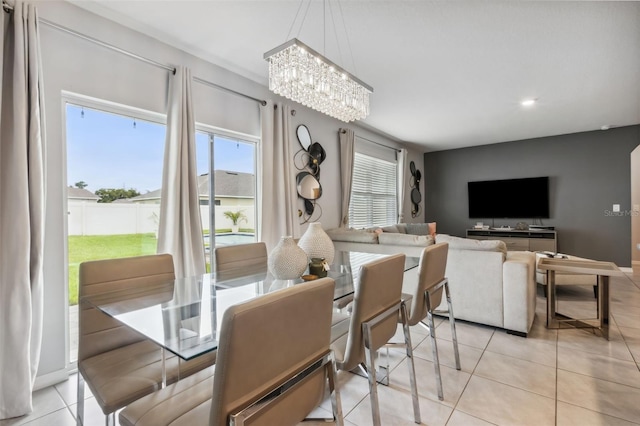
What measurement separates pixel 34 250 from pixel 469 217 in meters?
6.89

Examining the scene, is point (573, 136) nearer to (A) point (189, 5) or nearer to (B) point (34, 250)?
(A) point (189, 5)

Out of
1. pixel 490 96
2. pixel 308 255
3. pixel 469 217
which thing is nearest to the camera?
pixel 308 255

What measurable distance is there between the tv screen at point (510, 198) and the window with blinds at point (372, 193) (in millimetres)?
1882

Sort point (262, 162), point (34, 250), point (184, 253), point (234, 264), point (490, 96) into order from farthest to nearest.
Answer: point (490, 96)
point (262, 162)
point (184, 253)
point (234, 264)
point (34, 250)

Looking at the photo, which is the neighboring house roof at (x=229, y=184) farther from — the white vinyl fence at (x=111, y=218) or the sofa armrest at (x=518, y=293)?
the sofa armrest at (x=518, y=293)

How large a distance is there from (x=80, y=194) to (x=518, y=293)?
3.55 m

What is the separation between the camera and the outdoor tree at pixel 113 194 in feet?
7.53

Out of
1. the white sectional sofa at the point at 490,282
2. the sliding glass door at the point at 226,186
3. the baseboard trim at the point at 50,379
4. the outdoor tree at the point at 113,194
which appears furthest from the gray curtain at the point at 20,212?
the white sectional sofa at the point at 490,282

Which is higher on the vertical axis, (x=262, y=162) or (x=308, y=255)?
(x=262, y=162)

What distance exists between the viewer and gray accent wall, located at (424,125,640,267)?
5.12 m

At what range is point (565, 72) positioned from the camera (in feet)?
9.87

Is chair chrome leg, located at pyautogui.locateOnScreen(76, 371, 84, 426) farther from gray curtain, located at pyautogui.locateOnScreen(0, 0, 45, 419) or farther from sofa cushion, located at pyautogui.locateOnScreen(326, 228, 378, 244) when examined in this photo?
sofa cushion, located at pyautogui.locateOnScreen(326, 228, 378, 244)

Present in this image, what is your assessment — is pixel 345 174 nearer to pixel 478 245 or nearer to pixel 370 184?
pixel 370 184

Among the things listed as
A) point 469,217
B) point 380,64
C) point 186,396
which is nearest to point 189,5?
point 380,64
